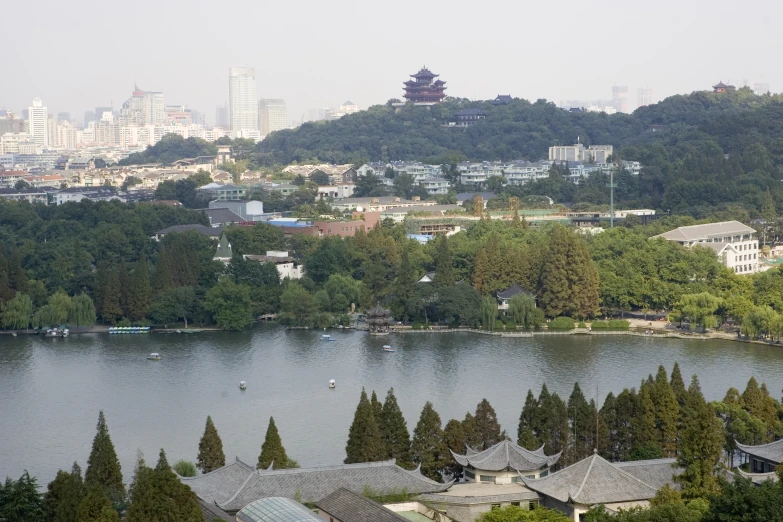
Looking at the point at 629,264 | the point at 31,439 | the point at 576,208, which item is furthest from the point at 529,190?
the point at 31,439

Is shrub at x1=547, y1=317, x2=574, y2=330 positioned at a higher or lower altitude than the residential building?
lower

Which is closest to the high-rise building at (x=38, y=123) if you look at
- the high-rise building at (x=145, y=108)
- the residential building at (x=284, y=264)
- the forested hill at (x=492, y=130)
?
the high-rise building at (x=145, y=108)

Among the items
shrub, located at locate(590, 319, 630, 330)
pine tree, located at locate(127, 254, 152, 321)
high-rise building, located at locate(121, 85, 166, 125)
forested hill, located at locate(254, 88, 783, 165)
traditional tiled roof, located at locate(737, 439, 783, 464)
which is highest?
high-rise building, located at locate(121, 85, 166, 125)

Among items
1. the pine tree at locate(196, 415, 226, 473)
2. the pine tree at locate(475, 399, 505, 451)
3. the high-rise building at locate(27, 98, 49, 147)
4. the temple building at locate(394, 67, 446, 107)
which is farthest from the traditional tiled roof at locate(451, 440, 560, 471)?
the high-rise building at locate(27, 98, 49, 147)

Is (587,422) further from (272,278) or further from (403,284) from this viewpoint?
(272,278)

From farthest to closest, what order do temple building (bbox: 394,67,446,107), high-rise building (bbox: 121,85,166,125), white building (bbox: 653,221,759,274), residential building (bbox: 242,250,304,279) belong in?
high-rise building (bbox: 121,85,166,125) → temple building (bbox: 394,67,446,107) → residential building (bbox: 242,250,304,279) → white building (bbox: 653,221,759,274)

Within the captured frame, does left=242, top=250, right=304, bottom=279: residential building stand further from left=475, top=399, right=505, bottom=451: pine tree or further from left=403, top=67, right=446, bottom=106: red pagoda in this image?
left=403, top=67, right=446, bottom=106: red pagoda

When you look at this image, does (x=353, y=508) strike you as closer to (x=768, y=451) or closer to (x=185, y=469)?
(x=185, y=469)

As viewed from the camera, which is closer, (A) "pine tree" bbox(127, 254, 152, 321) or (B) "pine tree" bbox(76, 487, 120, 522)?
(B) "pine tree" bbox(76, 487, 120, 522)

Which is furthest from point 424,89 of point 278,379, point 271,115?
point 278,379
